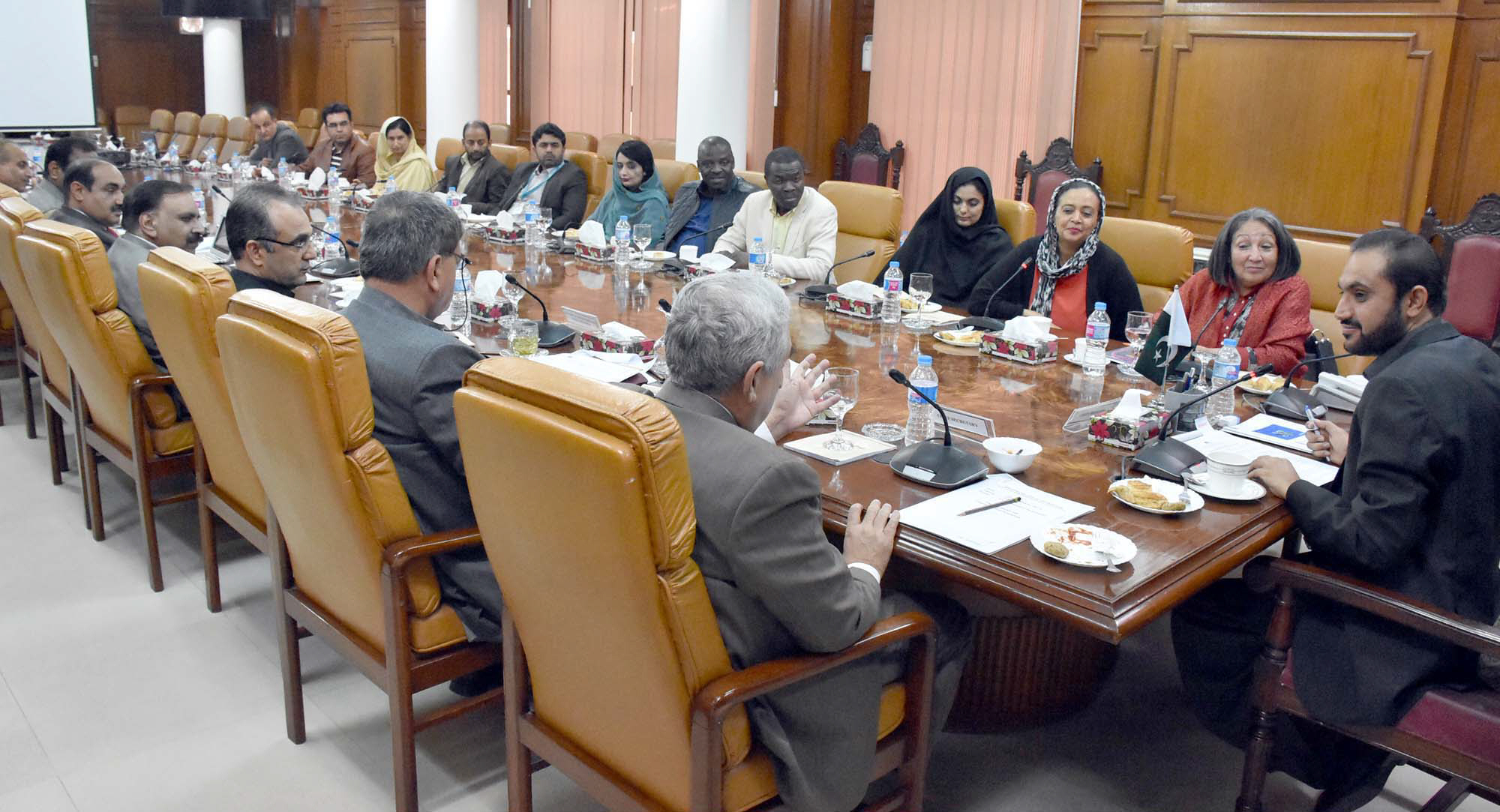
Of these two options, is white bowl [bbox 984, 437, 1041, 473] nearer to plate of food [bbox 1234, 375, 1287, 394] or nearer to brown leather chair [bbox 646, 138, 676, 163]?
plate of food [bbox 1234, 375, 1287, 394]

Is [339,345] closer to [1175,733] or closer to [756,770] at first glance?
[756,770]

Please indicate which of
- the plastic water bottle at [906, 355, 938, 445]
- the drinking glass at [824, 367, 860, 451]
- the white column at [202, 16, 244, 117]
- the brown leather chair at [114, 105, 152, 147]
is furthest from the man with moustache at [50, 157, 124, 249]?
the brown leather chair at [114, 105, 152, 147]

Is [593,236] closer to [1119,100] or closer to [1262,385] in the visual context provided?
[1262,385]

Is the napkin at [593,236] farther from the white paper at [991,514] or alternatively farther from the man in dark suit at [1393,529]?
the man in dark suit at [1393,529]

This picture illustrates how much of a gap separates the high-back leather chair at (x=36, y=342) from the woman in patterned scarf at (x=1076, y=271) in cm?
279

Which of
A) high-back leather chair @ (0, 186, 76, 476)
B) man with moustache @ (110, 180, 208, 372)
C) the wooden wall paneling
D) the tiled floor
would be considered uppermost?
the wooden wall paneling

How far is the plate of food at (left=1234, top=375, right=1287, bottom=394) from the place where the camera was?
265 centimetres

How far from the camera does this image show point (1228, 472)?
1.94 m

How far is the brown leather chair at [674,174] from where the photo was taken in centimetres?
561

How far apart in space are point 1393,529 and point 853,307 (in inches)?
73.1

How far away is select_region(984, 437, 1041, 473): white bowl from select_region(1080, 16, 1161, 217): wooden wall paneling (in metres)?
4.38

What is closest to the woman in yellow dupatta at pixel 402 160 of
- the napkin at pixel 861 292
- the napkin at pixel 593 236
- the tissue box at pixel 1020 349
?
the napkin at pixel 593 236

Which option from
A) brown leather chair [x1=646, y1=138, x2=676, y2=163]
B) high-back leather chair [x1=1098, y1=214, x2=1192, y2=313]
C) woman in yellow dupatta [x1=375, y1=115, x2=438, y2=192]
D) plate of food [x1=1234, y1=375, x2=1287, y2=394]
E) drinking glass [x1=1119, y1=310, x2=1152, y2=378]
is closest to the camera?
plate of food [x1=1234, y1=375, x2=1287, y2=394]

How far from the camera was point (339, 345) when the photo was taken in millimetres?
1688
